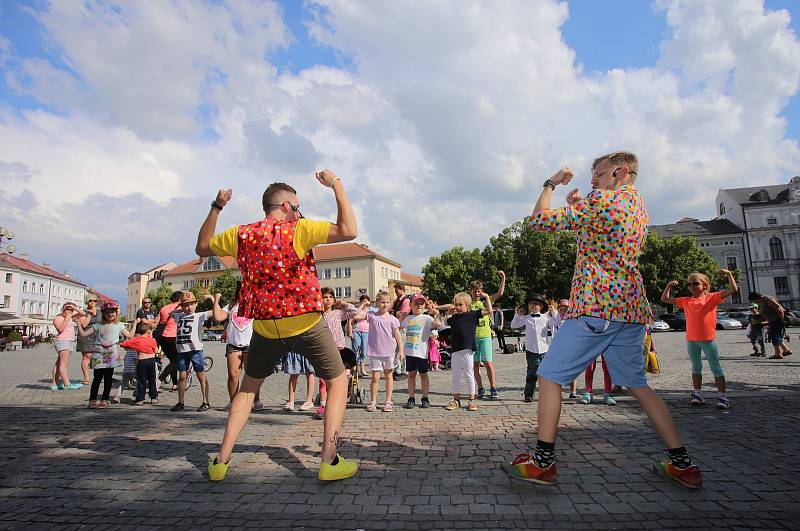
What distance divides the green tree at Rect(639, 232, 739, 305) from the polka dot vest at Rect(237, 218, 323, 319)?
47930 mm

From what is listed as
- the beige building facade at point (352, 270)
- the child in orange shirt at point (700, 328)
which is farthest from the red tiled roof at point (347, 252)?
the child in orange shirt at point (700, 328)

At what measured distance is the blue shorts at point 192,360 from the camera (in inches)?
270

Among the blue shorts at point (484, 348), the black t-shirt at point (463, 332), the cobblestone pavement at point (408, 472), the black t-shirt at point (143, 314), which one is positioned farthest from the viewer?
the black t-shirt at point (143, 314)

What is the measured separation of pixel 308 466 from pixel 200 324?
4089mm

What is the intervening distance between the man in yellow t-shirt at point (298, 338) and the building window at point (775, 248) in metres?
73.4

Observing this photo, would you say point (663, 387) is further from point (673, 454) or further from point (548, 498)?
point (548, 498)

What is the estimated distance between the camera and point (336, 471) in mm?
3309

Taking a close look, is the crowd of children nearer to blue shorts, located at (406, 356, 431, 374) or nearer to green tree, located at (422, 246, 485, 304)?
blue shorts, located at (406, 356, 431, 374)

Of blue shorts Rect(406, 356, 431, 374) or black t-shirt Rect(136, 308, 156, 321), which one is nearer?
blue shorts Rect(406, 356, 431, 374)

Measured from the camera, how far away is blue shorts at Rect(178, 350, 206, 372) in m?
6.86

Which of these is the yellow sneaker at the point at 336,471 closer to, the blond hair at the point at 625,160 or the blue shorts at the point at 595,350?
the blue shorts at the point at 595,350

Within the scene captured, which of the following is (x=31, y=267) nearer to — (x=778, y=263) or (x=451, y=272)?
(x=451, y=272)

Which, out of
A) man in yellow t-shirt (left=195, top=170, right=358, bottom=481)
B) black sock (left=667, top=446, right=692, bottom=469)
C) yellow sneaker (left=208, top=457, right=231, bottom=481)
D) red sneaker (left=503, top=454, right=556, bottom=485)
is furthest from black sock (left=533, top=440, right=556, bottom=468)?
Result: yellow sneaker (left=208, top=457, right=231, bottom=481)

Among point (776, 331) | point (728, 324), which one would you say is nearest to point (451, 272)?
point (728, 324)
